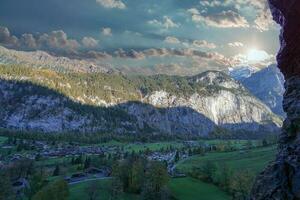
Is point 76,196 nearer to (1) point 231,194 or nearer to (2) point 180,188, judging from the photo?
(2) point 180,188

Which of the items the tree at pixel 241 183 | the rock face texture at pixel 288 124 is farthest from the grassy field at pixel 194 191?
the rock face texture at pixel 288 124

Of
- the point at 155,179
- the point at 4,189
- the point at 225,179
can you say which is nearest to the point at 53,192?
the point at 4,189

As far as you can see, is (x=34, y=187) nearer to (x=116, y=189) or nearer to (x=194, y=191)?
(x=116, y=189)

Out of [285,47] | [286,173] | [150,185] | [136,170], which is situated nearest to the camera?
[286,173]

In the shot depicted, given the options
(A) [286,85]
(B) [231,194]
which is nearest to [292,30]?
(A) [286,85]

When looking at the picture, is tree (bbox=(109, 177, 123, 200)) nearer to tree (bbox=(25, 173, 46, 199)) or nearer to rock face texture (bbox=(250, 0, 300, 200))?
tree (bbox=(25, 173, 46, 199))
